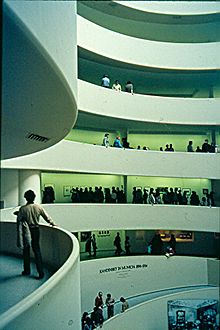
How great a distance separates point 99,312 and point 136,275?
1.84 metres

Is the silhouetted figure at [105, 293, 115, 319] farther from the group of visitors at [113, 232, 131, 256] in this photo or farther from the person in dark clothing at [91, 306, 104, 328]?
the group of visitors at [113, 232, 131, 256]

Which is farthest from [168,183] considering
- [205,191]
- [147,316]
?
[147,316]

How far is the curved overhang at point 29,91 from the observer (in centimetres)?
143

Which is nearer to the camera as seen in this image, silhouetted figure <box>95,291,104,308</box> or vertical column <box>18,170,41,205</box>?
vertical column <box>18,170,41,205</box>

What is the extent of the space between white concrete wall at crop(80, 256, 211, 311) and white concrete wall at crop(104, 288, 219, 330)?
0.45m

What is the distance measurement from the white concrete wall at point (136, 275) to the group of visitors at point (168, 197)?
123 centimetres

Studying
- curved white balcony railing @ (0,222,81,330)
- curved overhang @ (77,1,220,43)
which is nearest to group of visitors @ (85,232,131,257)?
curved overhang @ (77,1,220,43)

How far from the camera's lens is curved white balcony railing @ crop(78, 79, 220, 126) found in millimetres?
8648

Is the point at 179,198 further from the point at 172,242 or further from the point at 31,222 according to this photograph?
the point at 31,222

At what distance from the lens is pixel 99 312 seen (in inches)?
301

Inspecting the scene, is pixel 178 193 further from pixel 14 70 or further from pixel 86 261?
pixel 14 70

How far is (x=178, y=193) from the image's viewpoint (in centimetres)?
1041

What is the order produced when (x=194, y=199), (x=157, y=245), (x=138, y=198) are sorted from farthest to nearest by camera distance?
(x=194, y=199)
(x=157, y=245)
(x=138, y=198)

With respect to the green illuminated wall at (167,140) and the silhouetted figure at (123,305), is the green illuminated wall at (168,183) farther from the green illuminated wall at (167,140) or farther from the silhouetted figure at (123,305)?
the silhouetted figure at (123,305)
